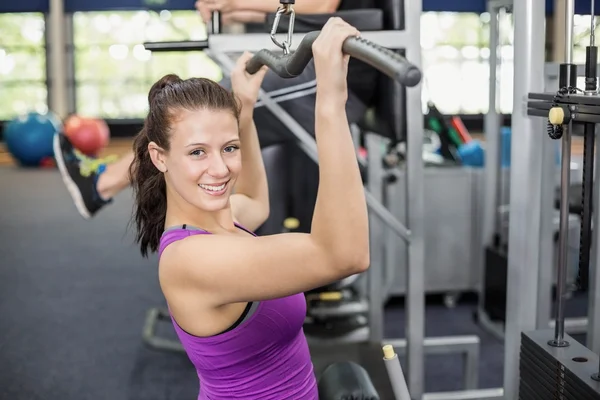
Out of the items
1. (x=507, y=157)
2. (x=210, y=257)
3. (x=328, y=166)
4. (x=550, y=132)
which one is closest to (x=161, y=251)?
(x=210, y=257)

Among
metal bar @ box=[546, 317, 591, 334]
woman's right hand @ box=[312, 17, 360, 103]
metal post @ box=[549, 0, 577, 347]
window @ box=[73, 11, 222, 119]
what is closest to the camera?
woman's right hand @ box=[312, 17, 360, 103]

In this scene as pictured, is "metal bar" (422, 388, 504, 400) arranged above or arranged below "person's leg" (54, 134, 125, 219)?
below

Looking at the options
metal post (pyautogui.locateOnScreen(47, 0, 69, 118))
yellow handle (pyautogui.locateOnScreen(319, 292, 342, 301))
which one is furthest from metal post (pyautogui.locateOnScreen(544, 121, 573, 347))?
metal post (pyautogui.locateOnScreen(47, 0, 69, 118))

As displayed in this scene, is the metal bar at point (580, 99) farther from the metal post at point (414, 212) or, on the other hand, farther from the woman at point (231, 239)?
the metal post at point (414, 212)

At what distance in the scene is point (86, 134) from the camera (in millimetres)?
8734

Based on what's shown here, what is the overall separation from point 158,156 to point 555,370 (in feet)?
2.58

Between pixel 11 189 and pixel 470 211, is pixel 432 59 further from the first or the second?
pixel 470 211

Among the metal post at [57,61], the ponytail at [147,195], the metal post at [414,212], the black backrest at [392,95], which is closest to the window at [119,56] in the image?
the metal post at [57,61]

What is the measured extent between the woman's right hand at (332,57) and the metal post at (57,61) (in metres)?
10.1

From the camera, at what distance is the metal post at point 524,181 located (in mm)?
1678

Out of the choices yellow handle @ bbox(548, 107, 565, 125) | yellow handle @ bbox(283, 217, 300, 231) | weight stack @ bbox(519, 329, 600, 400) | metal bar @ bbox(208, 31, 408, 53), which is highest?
metal bar @ bbox(208, 31, 408, 53)

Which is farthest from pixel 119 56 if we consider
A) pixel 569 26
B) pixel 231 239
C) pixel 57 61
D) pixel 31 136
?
pixel 231 239

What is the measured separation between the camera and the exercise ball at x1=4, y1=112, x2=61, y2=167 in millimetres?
8594

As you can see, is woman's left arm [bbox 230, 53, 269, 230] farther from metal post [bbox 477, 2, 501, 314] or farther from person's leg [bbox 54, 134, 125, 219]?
metal post [bbox 477, 2, 501, 314]
